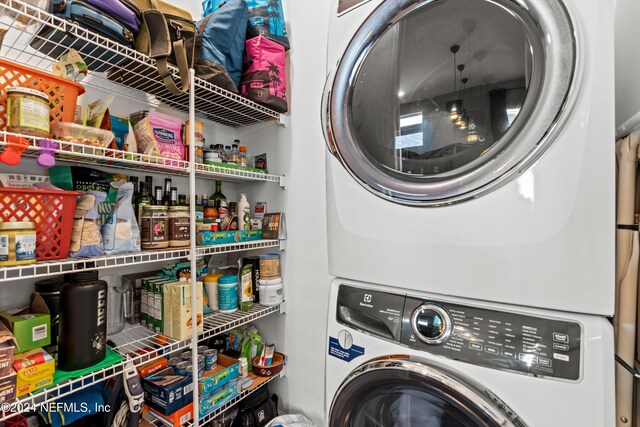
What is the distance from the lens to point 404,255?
680mm

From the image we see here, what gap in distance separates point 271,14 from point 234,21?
0.71 feet

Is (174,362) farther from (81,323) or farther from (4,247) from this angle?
(4,247)

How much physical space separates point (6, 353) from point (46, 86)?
2.28ft

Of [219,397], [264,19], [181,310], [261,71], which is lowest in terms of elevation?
[219,397]

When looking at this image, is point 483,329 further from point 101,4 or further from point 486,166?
point 101,4

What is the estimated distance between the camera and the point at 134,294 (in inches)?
47.9

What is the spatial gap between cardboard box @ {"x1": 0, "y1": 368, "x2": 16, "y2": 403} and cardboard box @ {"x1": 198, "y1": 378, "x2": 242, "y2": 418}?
57 cm

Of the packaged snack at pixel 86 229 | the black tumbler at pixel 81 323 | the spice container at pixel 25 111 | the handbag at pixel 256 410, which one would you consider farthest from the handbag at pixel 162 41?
the handbag at pixel 256 410

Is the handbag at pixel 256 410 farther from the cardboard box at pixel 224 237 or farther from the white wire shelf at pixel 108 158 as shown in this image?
the white wire shelf at pixel 108 158

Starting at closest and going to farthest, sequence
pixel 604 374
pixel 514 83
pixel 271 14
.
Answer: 1. pixel 604 374
2. pixel 514 83
3. pixel 271 14

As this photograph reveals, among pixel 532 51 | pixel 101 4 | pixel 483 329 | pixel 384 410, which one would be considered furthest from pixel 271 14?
pixel 384 410

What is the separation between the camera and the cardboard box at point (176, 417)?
3.33 ft

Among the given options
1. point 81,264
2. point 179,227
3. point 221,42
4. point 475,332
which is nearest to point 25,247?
point 81,264

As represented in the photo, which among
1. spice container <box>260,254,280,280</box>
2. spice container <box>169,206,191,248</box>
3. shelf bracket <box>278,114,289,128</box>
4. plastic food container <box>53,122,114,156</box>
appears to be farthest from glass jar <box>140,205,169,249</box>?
shelf bracket <box>278,114,289,128</box>
